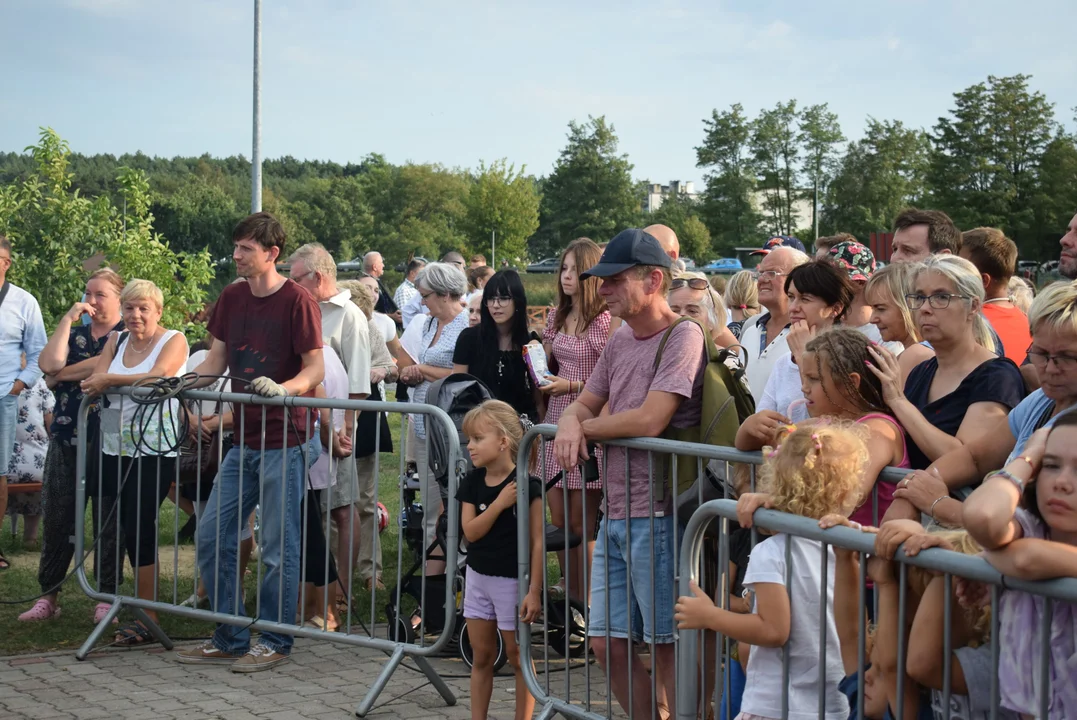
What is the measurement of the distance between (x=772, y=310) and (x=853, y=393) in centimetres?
233

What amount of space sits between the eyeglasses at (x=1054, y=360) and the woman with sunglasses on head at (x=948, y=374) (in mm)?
540

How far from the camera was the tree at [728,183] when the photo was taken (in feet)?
257

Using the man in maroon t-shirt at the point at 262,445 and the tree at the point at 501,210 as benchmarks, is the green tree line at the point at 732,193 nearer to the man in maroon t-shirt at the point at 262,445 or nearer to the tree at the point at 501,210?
the tree at the point at 501,210

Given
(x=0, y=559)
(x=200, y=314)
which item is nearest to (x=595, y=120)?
(x=200, y=314)

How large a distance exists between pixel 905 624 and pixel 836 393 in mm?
973

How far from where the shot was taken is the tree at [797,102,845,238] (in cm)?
7919

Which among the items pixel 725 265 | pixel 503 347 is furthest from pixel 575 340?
pixel 725 265

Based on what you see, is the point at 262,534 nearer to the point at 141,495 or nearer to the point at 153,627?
the point at 153,627

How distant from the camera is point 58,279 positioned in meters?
14.8

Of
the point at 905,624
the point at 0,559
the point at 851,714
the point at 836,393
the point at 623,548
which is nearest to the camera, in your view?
the point at 905,624

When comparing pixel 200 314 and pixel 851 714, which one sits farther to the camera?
pixel 200 314

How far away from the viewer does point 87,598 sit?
728 centimetres

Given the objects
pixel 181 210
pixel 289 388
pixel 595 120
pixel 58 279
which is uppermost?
pixel 595 120

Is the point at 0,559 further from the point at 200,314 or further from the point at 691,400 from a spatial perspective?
the point at 200,314
